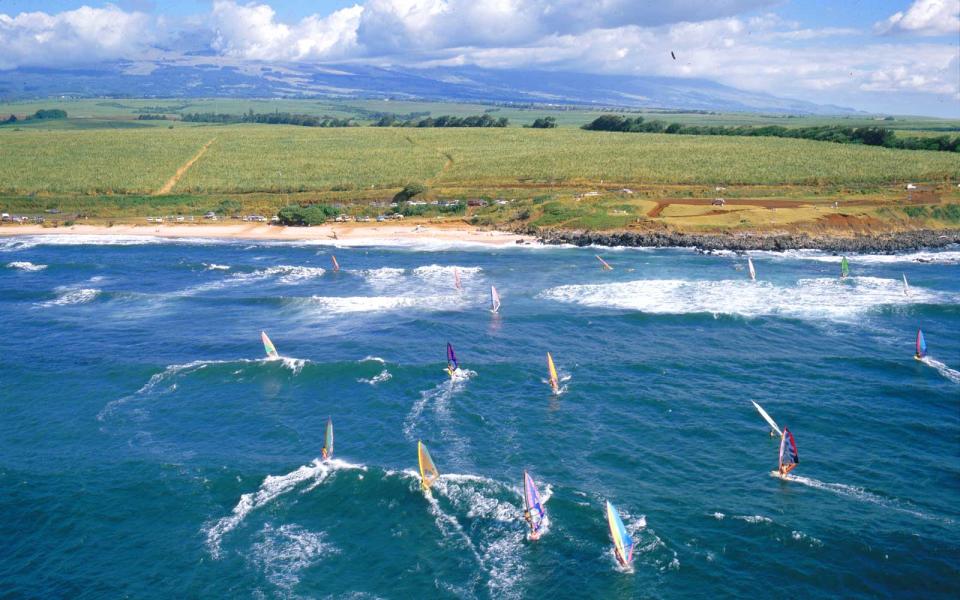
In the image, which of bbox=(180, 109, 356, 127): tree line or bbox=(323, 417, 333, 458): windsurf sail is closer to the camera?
bbox=(323, 417, 333, 458): windsurf sail

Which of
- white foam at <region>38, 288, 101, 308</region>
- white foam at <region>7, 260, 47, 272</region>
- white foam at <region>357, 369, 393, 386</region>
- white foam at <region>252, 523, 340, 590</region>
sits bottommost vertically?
white foam at <region>7, 260, 47, 272</region>

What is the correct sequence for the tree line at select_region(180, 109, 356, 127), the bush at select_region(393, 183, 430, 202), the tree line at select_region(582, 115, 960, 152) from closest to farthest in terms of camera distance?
the bush at select_region(393, 183, 430, 202), the tree line at select_region(582, 115, 960, 152), the tree line at select_region(180, 109, 356, 127)

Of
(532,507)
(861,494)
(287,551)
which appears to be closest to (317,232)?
(287,551)

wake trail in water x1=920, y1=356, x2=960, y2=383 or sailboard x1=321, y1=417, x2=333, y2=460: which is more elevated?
wake trail in water x1=920, y1=356, x2=960, y2=383

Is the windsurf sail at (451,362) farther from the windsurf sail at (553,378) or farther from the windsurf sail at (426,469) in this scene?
the windsurf sail at (426,469)

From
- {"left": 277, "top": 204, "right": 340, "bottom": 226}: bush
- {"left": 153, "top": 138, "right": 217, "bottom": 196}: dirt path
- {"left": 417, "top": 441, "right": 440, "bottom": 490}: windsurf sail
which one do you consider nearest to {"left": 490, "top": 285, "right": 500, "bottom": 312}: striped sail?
{"left": 417, "top": 441, "right": 440, "bottom": 490}: windsurf sail

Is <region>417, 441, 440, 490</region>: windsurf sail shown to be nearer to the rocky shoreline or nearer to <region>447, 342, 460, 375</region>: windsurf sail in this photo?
<region>447, 342, 460, 375</region>: windsurf sail

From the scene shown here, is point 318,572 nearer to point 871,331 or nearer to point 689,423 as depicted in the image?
point 689,423
